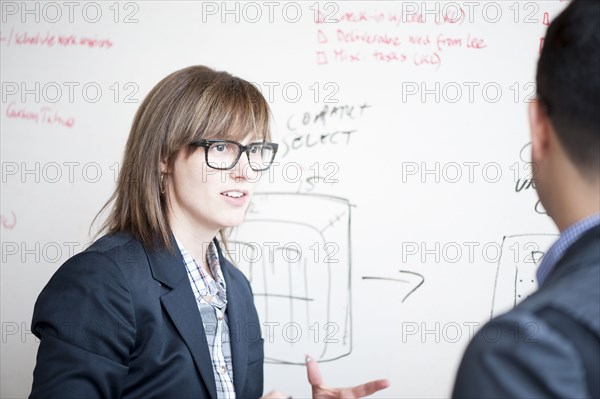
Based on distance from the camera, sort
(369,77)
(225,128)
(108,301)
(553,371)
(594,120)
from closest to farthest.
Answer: (553,371) < (594,120) < (108,301) < (225,128) < (369,77)

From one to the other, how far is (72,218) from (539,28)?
5.11ft

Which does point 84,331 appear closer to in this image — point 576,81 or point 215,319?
point 215,319

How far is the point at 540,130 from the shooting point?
79 cm

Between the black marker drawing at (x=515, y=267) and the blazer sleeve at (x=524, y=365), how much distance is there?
4.56ft

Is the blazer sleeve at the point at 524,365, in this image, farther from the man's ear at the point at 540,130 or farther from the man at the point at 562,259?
the man's ear at the point at 540,130

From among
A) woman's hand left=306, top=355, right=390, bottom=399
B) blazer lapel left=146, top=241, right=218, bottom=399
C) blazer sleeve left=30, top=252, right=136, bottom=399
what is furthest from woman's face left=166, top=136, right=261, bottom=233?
woman's hand left=306, top=355, right=390, bottom=399

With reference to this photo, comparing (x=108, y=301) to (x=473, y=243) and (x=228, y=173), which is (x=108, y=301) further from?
(x=473, y=243)

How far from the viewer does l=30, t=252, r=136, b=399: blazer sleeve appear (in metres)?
1.18

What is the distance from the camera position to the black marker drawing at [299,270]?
1948 millimetres

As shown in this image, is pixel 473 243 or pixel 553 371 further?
pixel 473 243

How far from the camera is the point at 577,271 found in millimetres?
661

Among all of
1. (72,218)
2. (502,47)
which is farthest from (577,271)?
(72,218)

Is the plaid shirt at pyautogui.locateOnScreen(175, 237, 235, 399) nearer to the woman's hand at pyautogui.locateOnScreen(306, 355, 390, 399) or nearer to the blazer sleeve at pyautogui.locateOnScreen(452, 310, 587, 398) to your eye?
the woman's hand at pyautogui.locateOnScreen(306, 355, 390, 399)

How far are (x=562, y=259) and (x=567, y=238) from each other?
4cm
